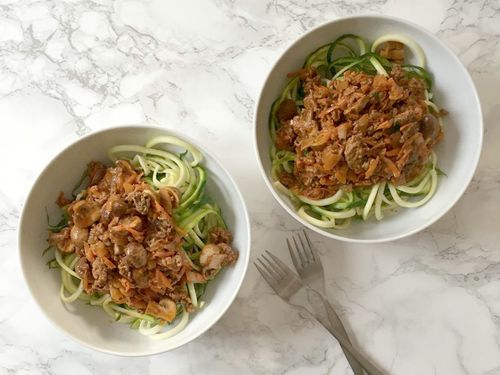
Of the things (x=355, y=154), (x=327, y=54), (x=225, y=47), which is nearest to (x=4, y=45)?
(x=225, y=47)

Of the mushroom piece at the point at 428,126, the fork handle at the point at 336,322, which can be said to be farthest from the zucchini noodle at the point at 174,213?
the mushroom piece at the point at 428,126

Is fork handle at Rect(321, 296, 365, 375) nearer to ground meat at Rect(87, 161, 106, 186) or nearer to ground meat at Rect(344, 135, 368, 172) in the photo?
ground meat at Rect(344, 135, 368, 172)

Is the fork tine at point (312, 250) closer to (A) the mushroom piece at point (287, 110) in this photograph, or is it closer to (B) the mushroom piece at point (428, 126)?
(A) the mushroom piece at point (287, 110)

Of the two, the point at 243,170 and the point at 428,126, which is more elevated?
the point at 428,126

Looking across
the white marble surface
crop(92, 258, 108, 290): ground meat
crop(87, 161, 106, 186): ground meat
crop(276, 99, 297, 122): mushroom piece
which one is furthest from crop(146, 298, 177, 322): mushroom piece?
crop(276, 99, 297, 122): mushroom piece

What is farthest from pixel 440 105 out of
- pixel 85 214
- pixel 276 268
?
pixel 85 214

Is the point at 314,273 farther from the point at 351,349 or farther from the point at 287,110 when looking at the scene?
the point at 287,110
